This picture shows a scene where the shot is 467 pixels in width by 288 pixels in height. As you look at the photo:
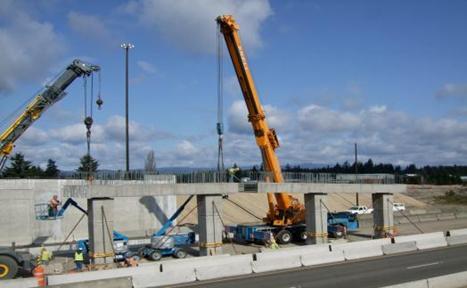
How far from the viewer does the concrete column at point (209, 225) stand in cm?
3144

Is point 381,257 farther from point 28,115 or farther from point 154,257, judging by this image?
point 28,115

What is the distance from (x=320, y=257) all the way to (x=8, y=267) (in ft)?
45.6

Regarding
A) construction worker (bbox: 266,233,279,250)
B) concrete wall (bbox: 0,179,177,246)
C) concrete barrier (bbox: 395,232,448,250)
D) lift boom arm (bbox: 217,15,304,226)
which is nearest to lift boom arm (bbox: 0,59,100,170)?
concrete wall (bbox: 0,179,177,246)

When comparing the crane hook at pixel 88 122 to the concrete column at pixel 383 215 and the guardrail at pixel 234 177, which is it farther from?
the concrete column at pixel 383 215

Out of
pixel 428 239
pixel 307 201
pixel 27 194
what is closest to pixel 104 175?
pixel 27 194

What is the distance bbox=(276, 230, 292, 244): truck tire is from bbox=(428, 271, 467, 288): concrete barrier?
19661mm

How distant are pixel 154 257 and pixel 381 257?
12135mm

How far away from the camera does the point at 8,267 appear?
22875 millimetres

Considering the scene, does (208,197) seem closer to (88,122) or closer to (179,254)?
(179,254)

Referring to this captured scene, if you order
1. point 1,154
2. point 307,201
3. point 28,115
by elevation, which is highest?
point 28,115

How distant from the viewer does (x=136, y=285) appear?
65.9ft

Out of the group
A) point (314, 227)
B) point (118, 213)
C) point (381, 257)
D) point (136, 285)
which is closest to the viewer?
point (136, 285)

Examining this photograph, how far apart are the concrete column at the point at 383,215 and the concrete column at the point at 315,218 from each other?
5929mm

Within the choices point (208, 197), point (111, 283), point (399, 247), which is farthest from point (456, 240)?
point (111, 283)
